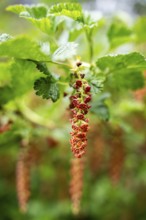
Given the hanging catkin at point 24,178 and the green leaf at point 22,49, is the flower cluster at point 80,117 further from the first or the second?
the hanging catkin at point 24,178

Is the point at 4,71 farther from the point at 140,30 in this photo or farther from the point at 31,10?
the point at 140,30

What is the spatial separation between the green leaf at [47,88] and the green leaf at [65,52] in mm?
65

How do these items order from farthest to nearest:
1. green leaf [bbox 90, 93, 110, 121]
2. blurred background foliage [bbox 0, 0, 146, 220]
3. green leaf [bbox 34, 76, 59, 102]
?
blurred background foliage [bbox 0, 0, 146, 220]
green leaf [bbox 90, 93, 110, 121]
green leaf [bbox 34, 76, 59, 102]

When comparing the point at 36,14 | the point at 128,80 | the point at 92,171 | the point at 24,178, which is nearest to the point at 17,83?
the point at 36,14

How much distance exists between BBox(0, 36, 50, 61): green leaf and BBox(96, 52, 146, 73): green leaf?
168 mm

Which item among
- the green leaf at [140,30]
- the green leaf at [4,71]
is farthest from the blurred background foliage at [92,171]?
the green leaf at [4,71]

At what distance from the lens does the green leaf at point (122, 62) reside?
102 centimetres

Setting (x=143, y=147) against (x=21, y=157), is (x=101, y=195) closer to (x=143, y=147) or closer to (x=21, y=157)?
(x=143, y=147)

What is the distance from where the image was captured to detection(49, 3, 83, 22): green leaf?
0.98 metres

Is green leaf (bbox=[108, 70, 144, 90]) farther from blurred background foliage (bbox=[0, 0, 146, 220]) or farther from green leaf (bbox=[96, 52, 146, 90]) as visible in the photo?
blurred background foliage (bbox=[0, 0, 146, 220])

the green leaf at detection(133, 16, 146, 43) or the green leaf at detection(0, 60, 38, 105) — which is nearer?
the green leaf at detection(0, 60, 38, 105)

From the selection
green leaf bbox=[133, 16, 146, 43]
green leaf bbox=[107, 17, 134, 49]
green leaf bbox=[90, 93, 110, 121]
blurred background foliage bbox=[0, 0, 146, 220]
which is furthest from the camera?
blurred background foliage bbox=[0, 0, 146, 220]

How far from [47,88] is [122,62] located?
0.21 m

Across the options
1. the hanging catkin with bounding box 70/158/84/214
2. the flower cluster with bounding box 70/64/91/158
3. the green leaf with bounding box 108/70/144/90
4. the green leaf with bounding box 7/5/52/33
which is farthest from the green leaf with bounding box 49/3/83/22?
the hanging catkin with bounding box 70/158/84/214
